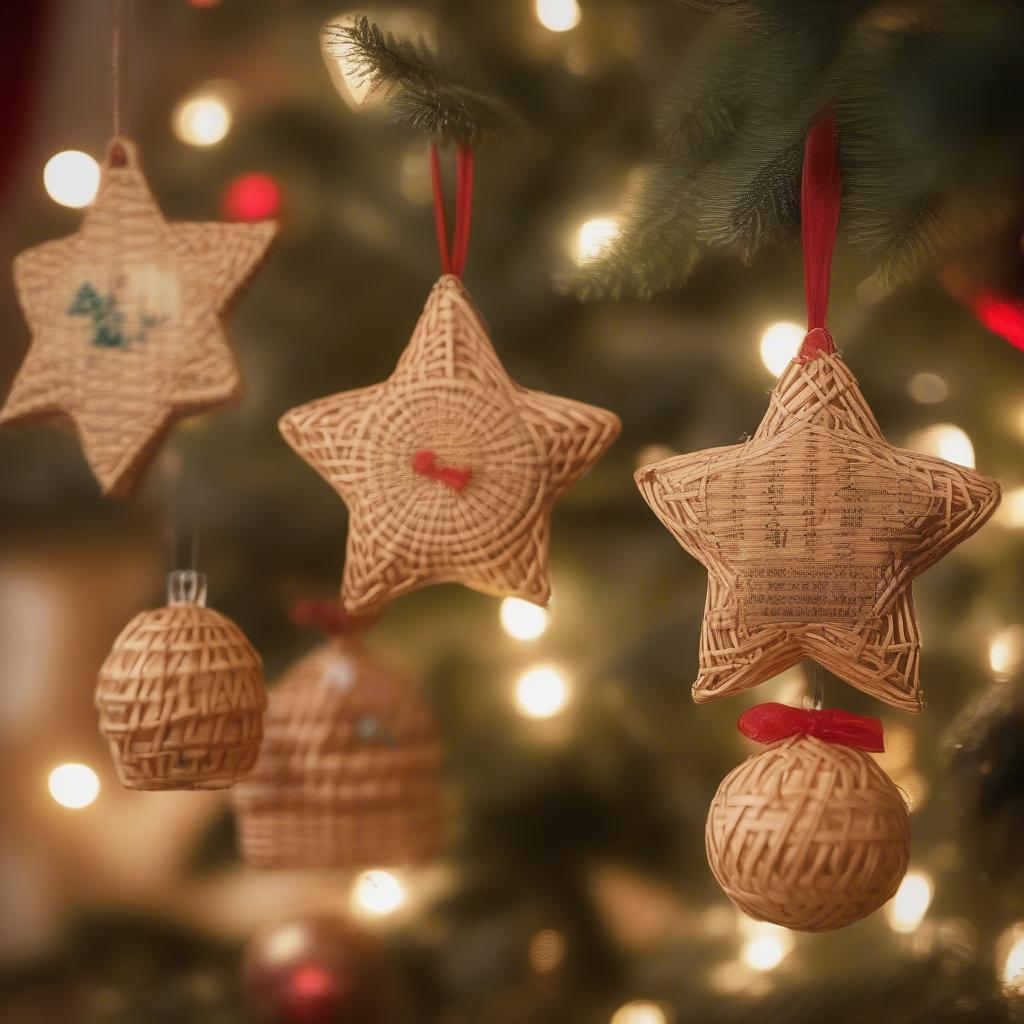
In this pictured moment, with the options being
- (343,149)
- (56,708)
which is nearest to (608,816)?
(56,708)

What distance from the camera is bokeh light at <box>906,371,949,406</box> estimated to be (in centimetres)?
121

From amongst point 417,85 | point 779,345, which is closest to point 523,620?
point 779,345

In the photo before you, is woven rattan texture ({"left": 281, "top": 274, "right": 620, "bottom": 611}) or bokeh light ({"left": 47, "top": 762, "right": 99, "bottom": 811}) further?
bokeh light ({"left": 47, "top": 762, "right": 99, "bottom": 811})

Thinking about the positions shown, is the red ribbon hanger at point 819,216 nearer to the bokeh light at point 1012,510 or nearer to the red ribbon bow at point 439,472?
the red ribbon bow at point 439,472

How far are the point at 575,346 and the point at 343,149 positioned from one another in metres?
0.33

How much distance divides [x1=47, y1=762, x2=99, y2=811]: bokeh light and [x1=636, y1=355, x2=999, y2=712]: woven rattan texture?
0.85m

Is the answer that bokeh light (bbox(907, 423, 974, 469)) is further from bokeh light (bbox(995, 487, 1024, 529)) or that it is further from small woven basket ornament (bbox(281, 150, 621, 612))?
small woven basket ornament (bbox(281, 150, 621, 612))

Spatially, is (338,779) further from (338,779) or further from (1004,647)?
(1004,647)

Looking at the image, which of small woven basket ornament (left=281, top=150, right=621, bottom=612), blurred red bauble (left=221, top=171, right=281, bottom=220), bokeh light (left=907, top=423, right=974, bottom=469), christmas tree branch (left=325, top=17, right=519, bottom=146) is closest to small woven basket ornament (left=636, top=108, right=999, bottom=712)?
small woven basket ornament (left=281, top=150, right=621, bottom=612)

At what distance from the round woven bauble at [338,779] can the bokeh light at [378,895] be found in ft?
0.50

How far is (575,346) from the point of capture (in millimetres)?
1302

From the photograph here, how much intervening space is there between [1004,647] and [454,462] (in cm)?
57

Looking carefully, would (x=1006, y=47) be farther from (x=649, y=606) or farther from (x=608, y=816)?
(x=608, y=816)

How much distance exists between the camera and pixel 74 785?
55.1 inches
